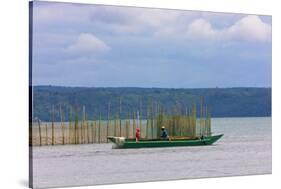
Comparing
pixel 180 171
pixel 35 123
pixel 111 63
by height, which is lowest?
pixel 180 171

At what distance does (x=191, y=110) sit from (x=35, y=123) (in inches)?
91.0

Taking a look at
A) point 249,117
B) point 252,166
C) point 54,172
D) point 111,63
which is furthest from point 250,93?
point 54,172

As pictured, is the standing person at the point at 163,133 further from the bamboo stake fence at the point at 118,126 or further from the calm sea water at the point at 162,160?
the calm sea water at the point at 162,160

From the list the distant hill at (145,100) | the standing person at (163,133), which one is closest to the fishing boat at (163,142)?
the standing person at (163,133)

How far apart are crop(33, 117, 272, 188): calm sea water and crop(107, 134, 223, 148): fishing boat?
6cm

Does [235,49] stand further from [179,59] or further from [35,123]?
[35,123]

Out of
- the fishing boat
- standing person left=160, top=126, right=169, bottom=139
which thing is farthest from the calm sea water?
standing person left=160, top=126, right=169, bottom=139

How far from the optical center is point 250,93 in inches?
451

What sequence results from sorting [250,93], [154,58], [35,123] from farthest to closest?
1. [250,93]
2. [154,58]
3. [35,123]

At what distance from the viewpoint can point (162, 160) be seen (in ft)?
35.1

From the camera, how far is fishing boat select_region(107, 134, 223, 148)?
414 inches

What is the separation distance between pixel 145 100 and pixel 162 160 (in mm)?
846

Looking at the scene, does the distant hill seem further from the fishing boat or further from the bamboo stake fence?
the fishing boat

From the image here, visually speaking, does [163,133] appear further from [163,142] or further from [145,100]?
[145,100]
